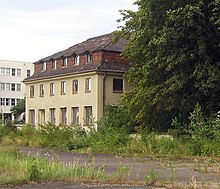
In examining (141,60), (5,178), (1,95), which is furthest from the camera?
(1,95)

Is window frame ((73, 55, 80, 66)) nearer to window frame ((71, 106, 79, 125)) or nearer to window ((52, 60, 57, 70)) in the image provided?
window ((52, 60, 57, 70))

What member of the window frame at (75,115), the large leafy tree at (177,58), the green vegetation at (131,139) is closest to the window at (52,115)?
the window frame at (75,115)

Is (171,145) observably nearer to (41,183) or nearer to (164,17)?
(164,17)

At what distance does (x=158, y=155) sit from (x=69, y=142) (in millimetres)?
11992

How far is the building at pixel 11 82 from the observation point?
10894 centimetres

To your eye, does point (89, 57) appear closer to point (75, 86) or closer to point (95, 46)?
point (95, 46)

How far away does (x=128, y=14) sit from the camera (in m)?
45.4

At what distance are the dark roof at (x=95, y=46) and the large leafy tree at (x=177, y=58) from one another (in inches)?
625

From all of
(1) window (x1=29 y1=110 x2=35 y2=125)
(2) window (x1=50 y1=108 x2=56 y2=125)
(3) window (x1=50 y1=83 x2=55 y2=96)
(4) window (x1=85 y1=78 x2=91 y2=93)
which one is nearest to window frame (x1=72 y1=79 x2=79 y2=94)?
(4) window (x1=85 y1=78 x2=91 y2=93)

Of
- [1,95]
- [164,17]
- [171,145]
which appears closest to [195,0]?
[164,17]

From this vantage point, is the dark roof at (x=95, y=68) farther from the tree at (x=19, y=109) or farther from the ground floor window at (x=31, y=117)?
the tree at (x=19, y=109)

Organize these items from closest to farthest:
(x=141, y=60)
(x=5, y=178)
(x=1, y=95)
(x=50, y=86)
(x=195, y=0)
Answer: (x=5, y=178) → (x=195, y=0) → (x=141, y=60) → (x=50, y=86) → (x=1, y=95)

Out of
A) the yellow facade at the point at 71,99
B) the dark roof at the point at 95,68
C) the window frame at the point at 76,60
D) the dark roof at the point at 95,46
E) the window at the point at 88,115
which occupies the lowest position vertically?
the window at the point at 88,115

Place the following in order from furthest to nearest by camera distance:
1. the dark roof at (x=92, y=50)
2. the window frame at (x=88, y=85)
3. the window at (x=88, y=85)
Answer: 1. the window at (x=88, y=85)
2. the window frame at (x=88, y=85)
3. the dark roof at (x=92, y=50)
